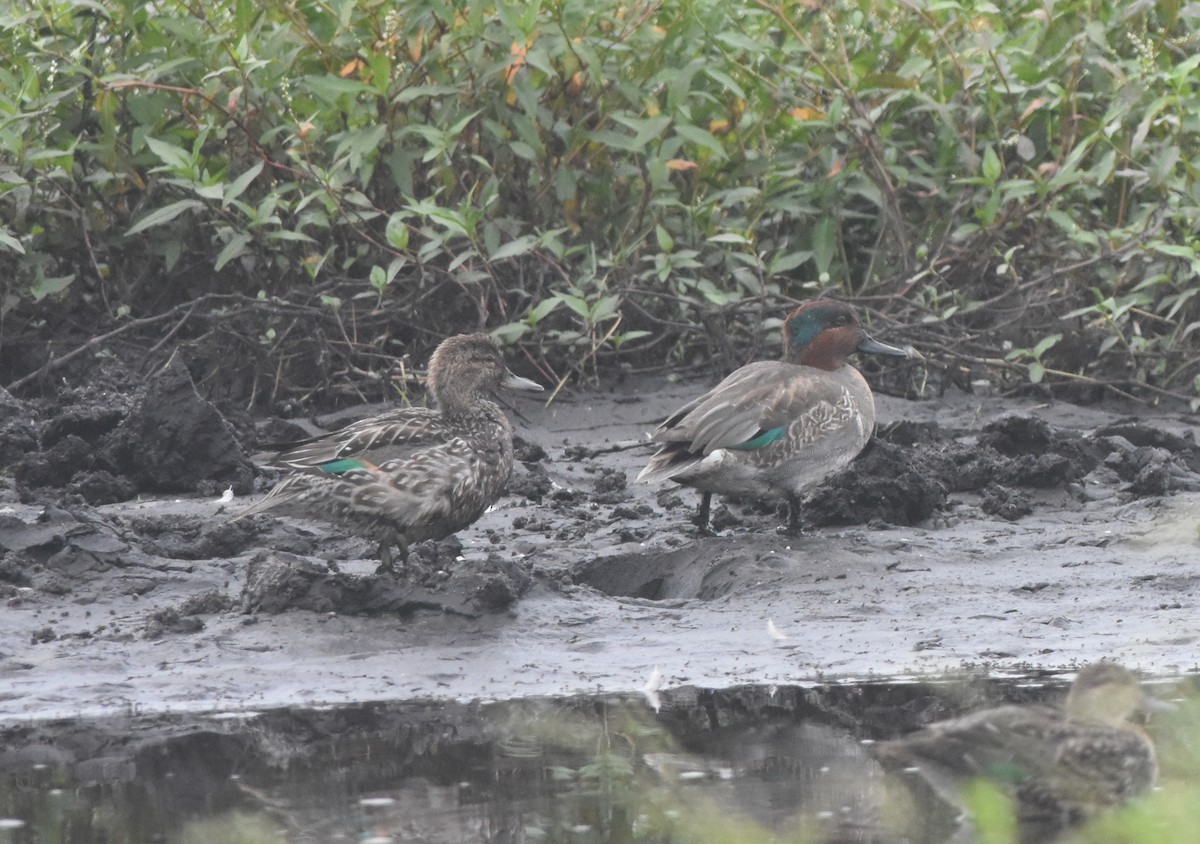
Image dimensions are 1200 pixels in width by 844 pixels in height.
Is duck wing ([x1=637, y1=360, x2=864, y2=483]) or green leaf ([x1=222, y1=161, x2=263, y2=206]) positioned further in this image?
green leaf ([x1=222, y1=161, x2=263, y2=206])

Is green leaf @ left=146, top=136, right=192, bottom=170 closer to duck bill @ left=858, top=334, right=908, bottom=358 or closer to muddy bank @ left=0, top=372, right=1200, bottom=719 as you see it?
muddy bank @ left=0, top=372, right=1200, bottom=719

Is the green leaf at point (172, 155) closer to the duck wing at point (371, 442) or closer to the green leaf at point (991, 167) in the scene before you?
the duck wing at point (371, 442)

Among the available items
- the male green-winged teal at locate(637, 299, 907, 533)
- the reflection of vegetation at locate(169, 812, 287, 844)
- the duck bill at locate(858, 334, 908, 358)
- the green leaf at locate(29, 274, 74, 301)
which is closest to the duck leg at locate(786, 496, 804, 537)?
the male green-winged teal at locate(637, 299, 907, 533)

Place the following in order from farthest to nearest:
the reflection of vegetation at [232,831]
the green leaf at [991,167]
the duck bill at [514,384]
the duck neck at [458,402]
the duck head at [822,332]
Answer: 1. the green leaf at [991,167]
2. the duck head at [822,332]
3. the duck bill at [514,384]
4. the duck neck at [458,402]
5. the reflection of vegetation at [232,831]

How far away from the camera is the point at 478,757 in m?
5.36

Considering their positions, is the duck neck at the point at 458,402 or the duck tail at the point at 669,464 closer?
the duck neck at the point at 458,402

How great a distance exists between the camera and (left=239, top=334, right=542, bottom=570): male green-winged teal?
705 cm

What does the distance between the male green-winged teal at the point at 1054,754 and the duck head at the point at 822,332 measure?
4.16 metres

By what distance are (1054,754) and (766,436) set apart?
341 centimetres

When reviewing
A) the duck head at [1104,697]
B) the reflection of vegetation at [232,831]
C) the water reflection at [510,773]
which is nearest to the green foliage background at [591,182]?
the water reflection at [510,773]

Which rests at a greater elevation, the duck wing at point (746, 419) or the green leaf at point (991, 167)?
the green leaf at point (991, 167)

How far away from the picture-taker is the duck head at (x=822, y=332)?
28.9 ft

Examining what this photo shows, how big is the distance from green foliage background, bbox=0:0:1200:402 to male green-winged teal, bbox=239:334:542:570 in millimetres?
2053

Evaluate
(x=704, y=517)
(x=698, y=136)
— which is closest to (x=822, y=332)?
(x=704, y=517)
